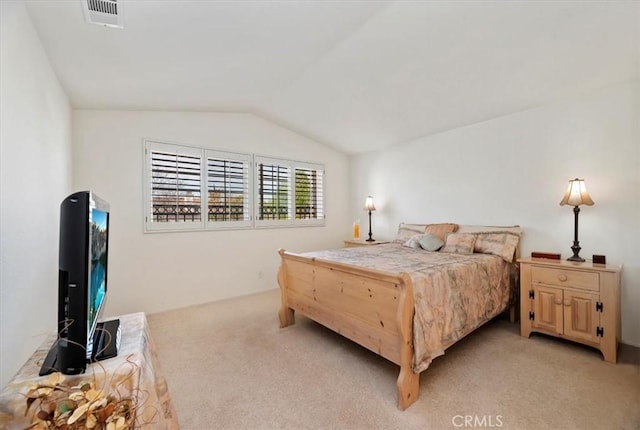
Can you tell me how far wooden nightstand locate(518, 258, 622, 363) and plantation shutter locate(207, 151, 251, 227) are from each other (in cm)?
342

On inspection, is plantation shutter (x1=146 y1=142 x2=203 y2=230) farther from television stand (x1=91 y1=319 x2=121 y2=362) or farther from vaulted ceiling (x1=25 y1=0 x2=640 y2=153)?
television stand (x1=91 y1=319 x2=121 y2=362)

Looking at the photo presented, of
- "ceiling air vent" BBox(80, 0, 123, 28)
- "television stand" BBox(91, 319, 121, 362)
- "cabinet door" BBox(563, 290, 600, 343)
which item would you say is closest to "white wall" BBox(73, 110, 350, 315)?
"ceiling air vent" BBox(80, 0, 123, 28)

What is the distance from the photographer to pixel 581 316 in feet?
7.63

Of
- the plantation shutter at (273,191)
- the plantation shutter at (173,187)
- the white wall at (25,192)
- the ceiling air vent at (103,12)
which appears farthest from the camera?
the plantation shutter at (273,191)

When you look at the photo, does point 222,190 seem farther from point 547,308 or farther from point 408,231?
point 547,308

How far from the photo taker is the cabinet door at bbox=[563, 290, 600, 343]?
7.42ft

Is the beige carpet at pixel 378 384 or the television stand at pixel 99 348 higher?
the television stand at pixel 99 348

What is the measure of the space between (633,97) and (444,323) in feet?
8.52

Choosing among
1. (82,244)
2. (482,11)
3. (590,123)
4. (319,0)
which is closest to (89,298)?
(82,244)

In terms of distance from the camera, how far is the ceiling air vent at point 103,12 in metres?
1.48

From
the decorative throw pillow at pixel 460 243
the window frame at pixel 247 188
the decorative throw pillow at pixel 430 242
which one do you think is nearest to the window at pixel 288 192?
the window frame at pixel 247 188

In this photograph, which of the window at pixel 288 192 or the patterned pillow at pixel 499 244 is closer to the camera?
the patterned pillow at pixel 499 244

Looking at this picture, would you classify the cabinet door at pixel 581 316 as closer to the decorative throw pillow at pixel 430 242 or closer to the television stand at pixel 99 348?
the decorative throw pillow at pixel 430 242

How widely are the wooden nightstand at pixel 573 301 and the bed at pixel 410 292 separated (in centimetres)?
25
